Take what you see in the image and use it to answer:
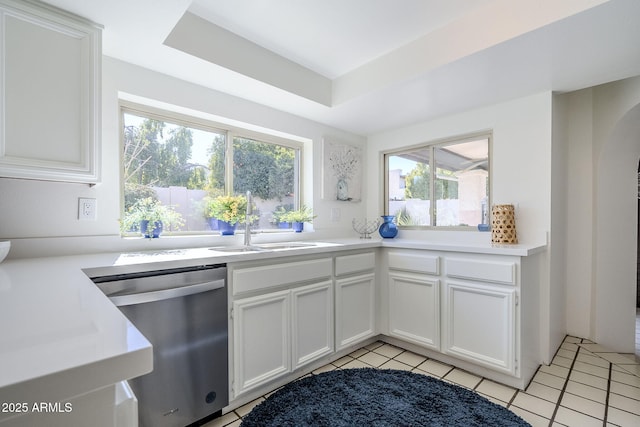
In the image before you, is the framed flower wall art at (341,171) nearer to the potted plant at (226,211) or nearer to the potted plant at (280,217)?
the potted plant at (280,217)

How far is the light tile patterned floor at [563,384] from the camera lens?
1680 mm

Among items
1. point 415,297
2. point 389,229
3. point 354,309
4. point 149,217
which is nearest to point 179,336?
point 149,217

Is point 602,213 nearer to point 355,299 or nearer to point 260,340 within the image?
point 355,299

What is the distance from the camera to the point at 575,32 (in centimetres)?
154

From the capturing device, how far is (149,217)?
76.4 inches

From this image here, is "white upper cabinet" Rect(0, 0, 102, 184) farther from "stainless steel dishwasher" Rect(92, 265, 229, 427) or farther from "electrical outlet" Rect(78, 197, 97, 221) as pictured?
"stainless steel dishwasher" Rect(92, 265, 229, 427)

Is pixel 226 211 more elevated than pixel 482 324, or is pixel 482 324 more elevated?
pixel 226 211

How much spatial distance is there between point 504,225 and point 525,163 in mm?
516

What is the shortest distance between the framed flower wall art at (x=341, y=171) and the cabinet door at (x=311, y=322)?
114cm

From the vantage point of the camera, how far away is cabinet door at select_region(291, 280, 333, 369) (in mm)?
2039

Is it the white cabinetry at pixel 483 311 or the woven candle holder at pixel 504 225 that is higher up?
the woven candle holder at pixel 504 225

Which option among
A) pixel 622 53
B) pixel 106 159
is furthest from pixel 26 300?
pixel 622 53

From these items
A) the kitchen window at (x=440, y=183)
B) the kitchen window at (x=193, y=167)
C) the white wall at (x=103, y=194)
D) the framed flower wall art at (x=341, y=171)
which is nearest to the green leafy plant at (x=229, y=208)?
the kitchen window at (x=193, y=167)

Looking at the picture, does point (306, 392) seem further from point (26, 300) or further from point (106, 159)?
point (106, 159)
